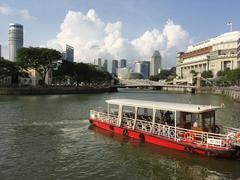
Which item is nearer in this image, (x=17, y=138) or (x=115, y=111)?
(x=17, y=138)

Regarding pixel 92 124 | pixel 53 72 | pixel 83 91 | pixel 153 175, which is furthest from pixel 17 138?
pixel 53 72

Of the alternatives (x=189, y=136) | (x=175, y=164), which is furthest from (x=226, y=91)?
(x=175, y=164)

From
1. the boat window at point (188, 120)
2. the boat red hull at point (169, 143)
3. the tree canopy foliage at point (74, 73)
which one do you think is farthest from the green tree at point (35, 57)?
the boat window at point (188, 120)

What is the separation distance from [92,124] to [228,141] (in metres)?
18.2

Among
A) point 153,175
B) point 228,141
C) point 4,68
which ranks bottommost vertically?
point 153,175

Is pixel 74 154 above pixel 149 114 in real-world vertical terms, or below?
below

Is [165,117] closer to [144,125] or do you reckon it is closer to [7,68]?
[144,125]

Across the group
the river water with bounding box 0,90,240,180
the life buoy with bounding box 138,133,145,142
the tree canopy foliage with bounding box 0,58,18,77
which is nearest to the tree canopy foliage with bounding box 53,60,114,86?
the tree canopy foliage with bounding box 0,58,18,77

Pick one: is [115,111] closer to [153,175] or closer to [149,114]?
[149,114]

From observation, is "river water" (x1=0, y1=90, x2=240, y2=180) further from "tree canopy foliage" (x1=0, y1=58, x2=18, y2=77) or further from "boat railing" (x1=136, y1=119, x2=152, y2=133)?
"tree canopy foliage" (x1=0, y1=58, x2=18, y2=77)

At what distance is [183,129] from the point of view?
84.6 ft

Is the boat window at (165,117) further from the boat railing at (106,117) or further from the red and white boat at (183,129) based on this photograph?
the boat railing at (106,117)

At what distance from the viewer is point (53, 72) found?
141 metres

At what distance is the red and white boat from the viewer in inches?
927
